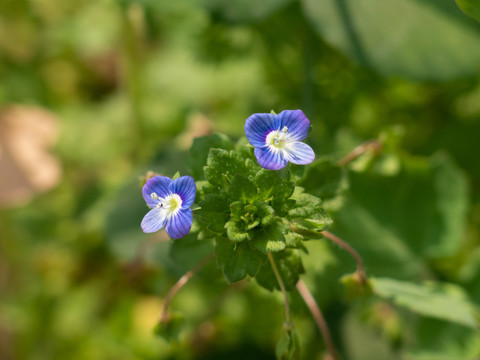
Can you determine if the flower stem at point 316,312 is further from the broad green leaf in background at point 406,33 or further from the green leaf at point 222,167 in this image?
the broad green leaf in background at point 406,33

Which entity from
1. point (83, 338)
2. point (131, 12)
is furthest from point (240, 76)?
point (83, 338)

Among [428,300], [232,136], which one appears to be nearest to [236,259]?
[428,300]

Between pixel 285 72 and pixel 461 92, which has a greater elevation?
pixel 285 72

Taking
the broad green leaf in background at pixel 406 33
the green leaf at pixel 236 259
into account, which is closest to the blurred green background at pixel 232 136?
the broad green leaf in background at pixel 406 33

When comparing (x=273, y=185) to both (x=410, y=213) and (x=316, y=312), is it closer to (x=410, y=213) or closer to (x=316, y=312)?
(x=316, y=312)

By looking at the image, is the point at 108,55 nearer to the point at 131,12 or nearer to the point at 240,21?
the point at 131,12

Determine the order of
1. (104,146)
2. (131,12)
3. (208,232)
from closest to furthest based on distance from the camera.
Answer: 1. (208,232)
2. (131,12)
3. (104,146)

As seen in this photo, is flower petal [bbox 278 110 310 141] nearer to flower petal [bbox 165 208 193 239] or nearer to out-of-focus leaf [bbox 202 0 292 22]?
flower petal [bbox 165 208 193 239]
